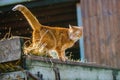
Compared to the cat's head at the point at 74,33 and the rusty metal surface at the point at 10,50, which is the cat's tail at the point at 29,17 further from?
the rusty metal surface at the point at 10,50

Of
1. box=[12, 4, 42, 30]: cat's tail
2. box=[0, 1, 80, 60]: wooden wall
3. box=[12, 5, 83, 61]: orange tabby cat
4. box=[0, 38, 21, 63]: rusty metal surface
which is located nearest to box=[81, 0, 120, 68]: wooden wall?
box=[0, 1, 80, 60]: wooden wall

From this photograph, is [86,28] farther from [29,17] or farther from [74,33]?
[29,17]

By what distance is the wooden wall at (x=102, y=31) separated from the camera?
31.9ft

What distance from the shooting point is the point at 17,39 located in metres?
4.45

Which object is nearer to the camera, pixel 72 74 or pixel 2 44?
pixel 2 44

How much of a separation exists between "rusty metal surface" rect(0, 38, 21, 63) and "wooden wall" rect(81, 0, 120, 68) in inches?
206

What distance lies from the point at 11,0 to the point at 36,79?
6921 mm

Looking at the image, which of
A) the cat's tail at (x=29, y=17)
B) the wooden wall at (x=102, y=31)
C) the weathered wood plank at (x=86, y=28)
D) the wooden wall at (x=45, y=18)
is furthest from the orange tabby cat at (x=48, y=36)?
the wooden wall at (x=45, y=18)

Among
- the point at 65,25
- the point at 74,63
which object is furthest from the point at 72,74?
the point at 65,25

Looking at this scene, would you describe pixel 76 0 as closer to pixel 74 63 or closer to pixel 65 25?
pixel 65 25

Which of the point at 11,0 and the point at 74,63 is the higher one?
the point at 11,0

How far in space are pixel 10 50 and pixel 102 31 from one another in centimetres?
563

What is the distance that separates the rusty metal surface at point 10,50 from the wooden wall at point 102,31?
5.23m

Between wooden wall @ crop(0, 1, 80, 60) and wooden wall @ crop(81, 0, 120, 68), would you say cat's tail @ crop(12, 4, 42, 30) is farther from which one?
wooden wall @ crop(0, 1, 80, 60)
